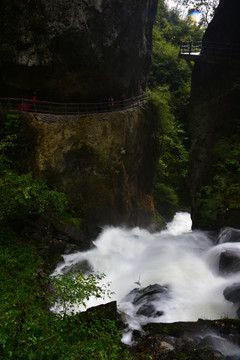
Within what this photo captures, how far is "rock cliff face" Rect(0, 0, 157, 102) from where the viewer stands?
12.6 meters

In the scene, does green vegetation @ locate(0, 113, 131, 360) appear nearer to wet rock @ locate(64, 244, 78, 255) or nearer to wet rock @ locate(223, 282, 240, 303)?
wet rock @ locate(64, 244, 78, 255)

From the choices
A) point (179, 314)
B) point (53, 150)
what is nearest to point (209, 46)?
point (53, 150)

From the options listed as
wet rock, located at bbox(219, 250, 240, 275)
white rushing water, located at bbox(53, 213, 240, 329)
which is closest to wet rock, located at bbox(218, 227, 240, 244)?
white rushing water, located at bbox(53, 213, 240, 329)

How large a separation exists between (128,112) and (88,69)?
3415 mm

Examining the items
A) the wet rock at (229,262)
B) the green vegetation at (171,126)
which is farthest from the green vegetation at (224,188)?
the green vegetation at (171,126)

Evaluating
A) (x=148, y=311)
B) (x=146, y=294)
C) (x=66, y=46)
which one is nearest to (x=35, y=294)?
(x=148, y=311)

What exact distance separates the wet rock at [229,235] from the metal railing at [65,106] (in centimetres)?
926

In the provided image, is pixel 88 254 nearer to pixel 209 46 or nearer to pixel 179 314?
pixel 179 314

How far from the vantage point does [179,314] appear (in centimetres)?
738

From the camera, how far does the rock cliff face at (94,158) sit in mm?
12336

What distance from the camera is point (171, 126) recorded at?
73.6 feet

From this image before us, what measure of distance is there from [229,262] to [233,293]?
6.15 feet

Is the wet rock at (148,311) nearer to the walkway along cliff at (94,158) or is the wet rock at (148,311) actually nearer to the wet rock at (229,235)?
the wet rock at (229,235)

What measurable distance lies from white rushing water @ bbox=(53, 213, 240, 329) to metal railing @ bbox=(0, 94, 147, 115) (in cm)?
713
